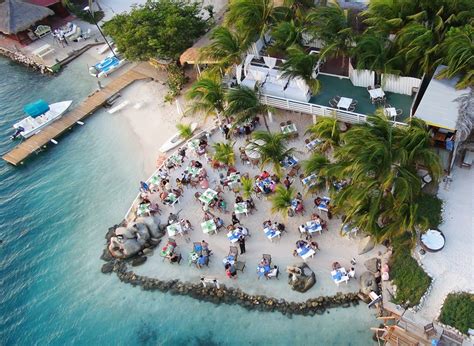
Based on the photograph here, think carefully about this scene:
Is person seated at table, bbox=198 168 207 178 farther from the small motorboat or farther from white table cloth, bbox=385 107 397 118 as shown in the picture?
the small motorboat

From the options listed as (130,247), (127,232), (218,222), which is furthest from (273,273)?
(127,232)

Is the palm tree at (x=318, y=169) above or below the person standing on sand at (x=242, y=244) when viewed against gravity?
above

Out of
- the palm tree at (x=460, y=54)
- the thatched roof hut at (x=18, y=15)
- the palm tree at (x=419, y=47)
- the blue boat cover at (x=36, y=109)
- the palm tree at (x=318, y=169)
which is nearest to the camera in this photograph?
the palm tree at (x=318, y=169)

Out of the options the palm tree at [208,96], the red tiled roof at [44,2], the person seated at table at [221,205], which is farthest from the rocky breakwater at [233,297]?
the red tiled roof at [44,2]

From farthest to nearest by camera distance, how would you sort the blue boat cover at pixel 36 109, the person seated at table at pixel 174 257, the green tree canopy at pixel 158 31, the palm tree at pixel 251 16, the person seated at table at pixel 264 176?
the blue boat cover at pixel 36 109, the green tree canopy at pixel 158 31, the palm tree at pixel 251 16, the person seated at table at pixel 264 176, the person seated at table at pixel 174 257

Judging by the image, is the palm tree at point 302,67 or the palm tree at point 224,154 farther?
the palm tree at point 224,154

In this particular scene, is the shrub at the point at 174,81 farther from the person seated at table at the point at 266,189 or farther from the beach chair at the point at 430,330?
the beach chair at the point at 430,330
